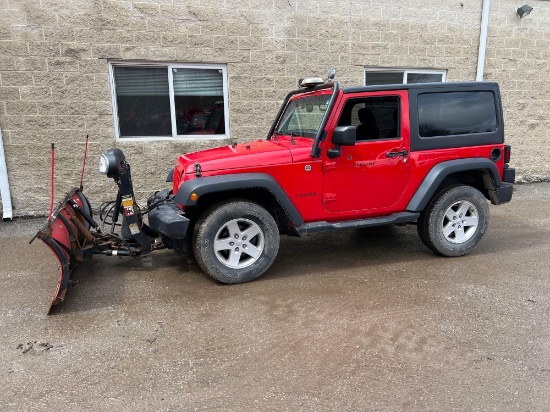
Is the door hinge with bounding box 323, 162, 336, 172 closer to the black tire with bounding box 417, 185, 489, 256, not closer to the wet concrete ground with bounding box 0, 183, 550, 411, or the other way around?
the wet concrete ground with bounding box 0, 183, 550, 411

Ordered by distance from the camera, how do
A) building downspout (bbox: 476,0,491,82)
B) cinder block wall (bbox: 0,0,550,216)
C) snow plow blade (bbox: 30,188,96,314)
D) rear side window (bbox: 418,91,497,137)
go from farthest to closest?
building downspout (bbox: 476,0,491,82), cinder block wall (bbox: 0,0,550,216), rear side window (bbox: 418,91,497,137), snow plow blade (bbox: 30,188,96,314)

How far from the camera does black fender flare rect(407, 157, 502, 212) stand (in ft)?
15.0

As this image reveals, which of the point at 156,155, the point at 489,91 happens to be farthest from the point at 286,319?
the point at 156,155

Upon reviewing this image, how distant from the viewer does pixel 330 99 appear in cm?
433

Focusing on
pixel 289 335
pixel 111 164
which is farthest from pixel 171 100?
pixel 289 335

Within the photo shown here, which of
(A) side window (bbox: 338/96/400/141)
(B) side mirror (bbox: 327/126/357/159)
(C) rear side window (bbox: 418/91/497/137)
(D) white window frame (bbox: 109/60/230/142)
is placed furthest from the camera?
(D) white window frame (bbox: 109/60/230/142)

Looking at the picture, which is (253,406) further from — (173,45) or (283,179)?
(173,45)

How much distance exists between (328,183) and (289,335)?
1.70 metres

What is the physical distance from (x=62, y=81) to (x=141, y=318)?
472cm

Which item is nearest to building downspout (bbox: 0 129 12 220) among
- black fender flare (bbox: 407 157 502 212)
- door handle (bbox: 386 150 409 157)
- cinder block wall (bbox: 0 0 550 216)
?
cinder block wall (bbox: 0 0 550 216)

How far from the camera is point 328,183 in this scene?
437cm

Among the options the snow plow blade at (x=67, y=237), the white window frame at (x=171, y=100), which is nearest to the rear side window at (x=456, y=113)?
the snow plow blade at (x=67, y=237)

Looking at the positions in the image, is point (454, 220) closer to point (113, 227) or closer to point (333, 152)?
point (333, 152)

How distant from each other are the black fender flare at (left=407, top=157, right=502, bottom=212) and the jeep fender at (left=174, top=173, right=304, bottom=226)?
4.76 feet
